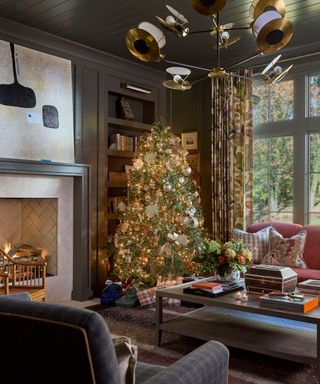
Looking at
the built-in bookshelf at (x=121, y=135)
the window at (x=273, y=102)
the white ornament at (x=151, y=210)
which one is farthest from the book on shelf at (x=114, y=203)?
the window at (x=273, y=102)

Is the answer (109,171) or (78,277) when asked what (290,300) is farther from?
(109,171)

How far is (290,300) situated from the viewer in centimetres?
286

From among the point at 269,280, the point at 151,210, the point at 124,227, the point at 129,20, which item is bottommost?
the point at 269,280

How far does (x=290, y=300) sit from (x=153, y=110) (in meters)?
3.78

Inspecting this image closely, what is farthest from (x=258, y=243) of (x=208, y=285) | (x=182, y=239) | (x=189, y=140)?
(x=189, y=140)

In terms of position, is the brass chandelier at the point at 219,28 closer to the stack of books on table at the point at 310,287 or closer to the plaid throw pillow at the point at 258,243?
the stack of books on table at the point at 310,287

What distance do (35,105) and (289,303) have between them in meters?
3.13

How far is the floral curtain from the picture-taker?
5.34m

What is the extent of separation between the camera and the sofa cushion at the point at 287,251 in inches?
174

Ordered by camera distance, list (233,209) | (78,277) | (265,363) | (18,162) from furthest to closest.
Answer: (233,209) < (78,277) < (18,162) < (265,363)

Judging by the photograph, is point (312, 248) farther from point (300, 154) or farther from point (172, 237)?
point (172, 237)

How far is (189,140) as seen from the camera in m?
6.09

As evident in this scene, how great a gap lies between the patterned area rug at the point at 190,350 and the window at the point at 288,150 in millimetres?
2006

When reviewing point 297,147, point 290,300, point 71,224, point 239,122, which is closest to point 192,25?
point 239,122
